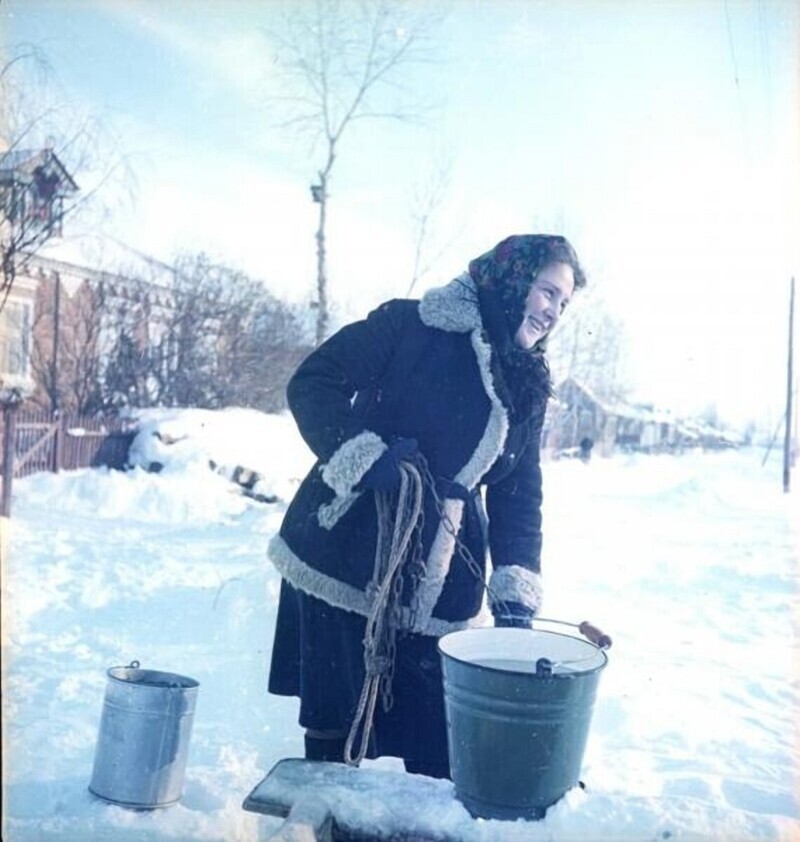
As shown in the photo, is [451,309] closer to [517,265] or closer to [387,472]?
[517,265]

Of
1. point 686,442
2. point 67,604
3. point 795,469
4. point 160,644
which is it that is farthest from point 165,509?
point 686,442

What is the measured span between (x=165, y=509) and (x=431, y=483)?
954 cm

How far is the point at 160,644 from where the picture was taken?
18.4 ft

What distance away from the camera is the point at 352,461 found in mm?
2441

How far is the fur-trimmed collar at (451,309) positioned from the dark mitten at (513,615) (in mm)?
874

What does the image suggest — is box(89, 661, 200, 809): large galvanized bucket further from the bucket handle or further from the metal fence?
the metal fence

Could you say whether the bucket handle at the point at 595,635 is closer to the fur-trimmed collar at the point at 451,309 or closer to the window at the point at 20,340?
the fur-trimmed collar at the point at 451,309

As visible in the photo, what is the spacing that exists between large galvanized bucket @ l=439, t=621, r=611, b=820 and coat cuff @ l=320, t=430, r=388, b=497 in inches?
20.8

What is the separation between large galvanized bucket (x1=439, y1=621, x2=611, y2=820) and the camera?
82.2 inches

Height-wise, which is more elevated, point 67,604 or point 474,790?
point 474,790

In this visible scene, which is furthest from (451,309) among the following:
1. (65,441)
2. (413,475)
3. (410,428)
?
(65,441)

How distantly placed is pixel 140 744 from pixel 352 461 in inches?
52.1

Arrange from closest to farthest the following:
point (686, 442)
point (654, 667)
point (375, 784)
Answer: point (375, 784)
point (654, 667)
point (686, 442)

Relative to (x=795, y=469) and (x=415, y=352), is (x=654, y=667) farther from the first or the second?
(x=795, y=469)
